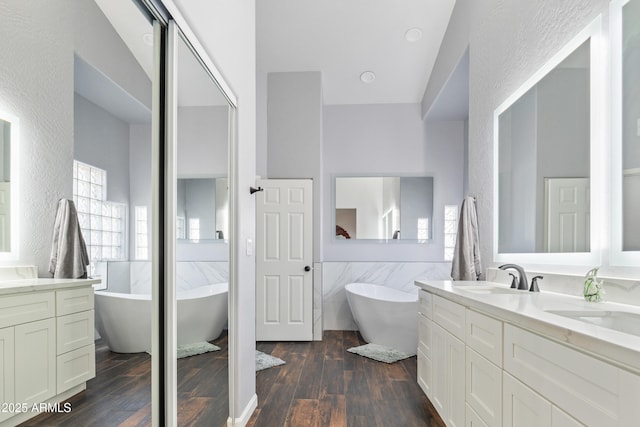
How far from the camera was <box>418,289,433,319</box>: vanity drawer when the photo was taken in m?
2.50

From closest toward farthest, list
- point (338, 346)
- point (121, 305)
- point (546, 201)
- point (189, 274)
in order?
1. point (121, 305)
2. point (189, 274)
3. point (546, 201)
4. point (338, 346)

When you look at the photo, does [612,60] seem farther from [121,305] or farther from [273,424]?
[273,424]

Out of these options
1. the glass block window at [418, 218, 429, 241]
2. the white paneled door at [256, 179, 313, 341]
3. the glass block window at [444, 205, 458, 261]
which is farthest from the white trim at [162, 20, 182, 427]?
the glass block window at [444, 205, 458, 261]

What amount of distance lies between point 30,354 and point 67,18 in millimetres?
722

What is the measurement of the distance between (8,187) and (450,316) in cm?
192

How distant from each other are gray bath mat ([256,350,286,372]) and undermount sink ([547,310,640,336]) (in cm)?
273

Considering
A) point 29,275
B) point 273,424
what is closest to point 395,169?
point 273,424

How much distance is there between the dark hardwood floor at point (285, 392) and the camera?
1036 mm

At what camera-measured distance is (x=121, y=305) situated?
1161 mm

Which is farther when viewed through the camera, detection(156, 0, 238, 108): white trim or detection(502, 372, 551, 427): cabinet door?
detection(156, 0, 238, 108): white trim

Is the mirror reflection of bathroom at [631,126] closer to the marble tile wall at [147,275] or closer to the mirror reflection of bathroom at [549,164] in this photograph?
the mirror reflection of bathroom at [549,164]

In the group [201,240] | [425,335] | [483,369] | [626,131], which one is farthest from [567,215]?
[201,240]

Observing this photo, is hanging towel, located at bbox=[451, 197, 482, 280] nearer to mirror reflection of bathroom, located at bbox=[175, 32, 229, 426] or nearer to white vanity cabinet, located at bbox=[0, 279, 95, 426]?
mirror reflection of bathroom, located at bbox=[175, 32, 229, 426]

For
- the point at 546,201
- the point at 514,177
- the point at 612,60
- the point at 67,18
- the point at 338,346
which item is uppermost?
the point at 612,60
